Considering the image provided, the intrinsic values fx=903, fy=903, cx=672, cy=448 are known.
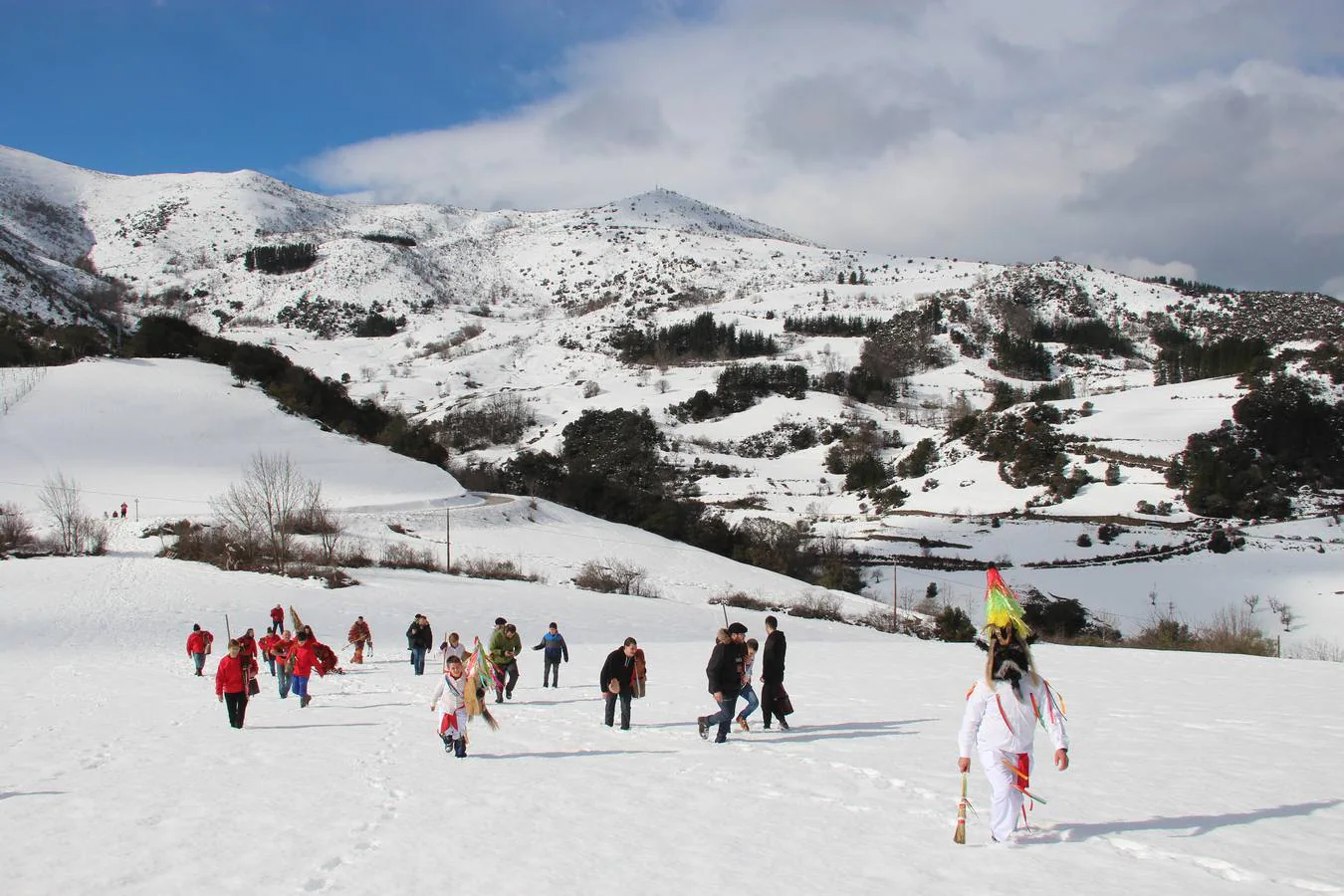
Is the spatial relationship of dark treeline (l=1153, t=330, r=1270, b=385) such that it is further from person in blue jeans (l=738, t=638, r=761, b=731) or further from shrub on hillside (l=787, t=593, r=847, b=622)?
person in blue jeans (l=738, t=638, r=761, b=731)

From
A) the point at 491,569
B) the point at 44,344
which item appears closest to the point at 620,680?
the point at 491,569

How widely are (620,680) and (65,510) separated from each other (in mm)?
48426

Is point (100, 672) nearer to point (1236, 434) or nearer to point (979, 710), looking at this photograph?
point (979, 710)

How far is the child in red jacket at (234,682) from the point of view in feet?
43.8

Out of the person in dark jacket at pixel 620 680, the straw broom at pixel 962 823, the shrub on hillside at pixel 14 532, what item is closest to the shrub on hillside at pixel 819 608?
the person in dark jacket at pixel 620 680

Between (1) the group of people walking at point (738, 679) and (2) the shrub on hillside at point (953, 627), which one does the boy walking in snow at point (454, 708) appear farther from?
(2) the shrub on hillside at point (953, 627)

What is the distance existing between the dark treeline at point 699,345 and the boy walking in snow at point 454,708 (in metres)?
174

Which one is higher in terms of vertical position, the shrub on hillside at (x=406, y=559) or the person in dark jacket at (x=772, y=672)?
the shrub on hillside at (x=406, y=559)

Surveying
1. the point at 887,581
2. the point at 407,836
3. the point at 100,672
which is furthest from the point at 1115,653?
the point at 887,581

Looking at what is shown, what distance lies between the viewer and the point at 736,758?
10727 millimetres

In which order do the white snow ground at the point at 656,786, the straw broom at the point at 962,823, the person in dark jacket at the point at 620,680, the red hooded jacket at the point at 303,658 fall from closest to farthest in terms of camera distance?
the white snow ground at the point at 656,786 < the straw broom at the point at 962,823 < the person in dark jacket at the point at 620,680 < the red hooded jacket at the point at 303,658

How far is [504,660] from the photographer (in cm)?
1584

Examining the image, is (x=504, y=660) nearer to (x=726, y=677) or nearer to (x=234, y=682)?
(x=234, y=682)

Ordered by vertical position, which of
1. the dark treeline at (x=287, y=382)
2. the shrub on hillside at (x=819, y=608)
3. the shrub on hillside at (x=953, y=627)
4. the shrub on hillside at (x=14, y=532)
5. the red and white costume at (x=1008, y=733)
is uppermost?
the dark treeline at (x=287, y=382)
